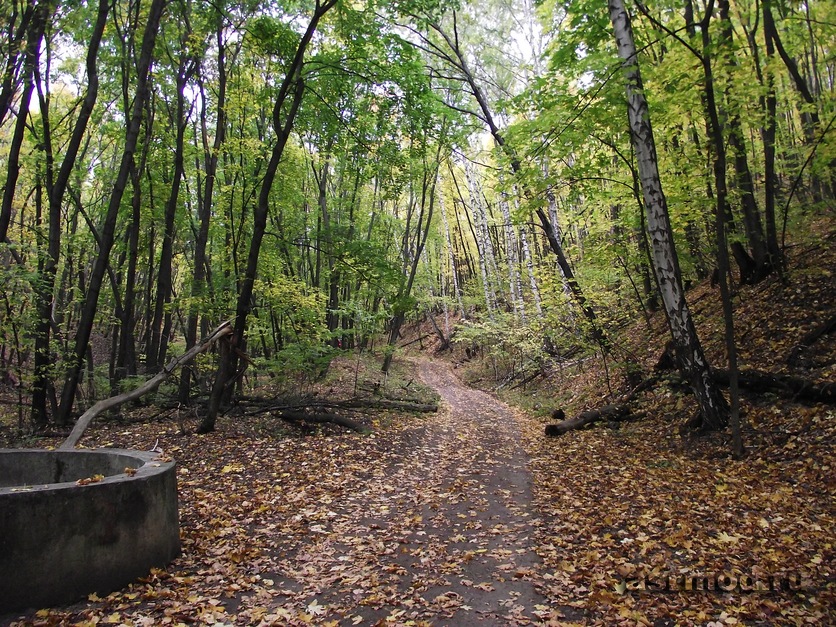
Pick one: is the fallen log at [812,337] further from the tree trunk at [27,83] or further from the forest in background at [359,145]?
the tree trunk at [27,83]

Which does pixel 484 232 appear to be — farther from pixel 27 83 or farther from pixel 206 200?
pixel 27 83

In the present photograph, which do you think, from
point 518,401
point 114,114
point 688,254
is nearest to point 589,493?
point 688,254

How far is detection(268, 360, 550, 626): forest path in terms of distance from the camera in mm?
3787

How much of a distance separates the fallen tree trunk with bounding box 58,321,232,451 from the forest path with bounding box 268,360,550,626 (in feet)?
11.2

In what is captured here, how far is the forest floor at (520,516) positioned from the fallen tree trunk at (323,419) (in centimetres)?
18

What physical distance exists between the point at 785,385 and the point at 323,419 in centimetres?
856

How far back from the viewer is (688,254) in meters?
12.5

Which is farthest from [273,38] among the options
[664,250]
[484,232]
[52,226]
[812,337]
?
[484,232]

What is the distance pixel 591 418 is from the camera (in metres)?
10.5

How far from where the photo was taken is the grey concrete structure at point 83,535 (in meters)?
3.60

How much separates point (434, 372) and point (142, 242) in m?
15.6

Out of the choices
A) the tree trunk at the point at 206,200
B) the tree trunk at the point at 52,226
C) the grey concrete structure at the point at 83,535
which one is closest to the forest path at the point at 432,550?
the grey concrete structure at the point at 83,535

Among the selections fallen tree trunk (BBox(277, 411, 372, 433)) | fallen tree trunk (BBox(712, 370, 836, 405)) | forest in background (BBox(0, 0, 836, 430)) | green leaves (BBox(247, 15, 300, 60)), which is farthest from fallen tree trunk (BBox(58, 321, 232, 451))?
fallen tree trunk (BBox(712, 370, 836, 405))

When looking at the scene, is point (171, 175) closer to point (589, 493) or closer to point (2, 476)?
point (2, 476)
